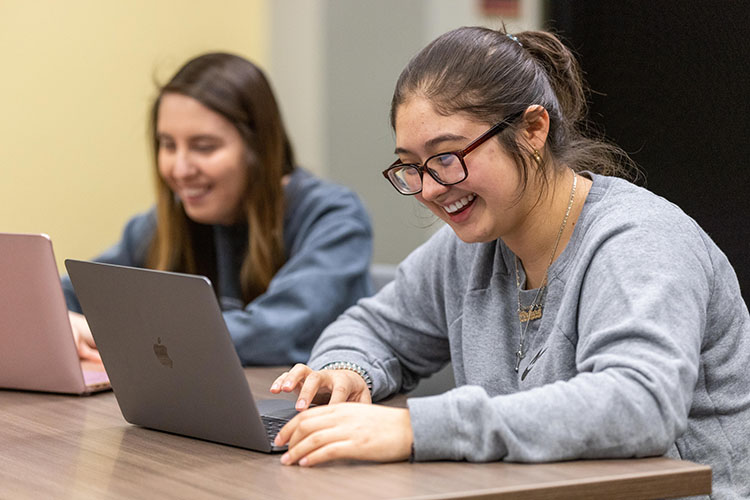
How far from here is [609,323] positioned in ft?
3.73

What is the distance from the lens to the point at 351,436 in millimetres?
1062

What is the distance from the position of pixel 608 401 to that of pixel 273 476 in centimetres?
35

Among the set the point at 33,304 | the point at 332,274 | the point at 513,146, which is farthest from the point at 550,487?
the point at 332,274

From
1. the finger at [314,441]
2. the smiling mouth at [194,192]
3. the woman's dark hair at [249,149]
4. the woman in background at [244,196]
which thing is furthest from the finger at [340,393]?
the smiling mouth at [194,192]

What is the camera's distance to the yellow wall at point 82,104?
307cm

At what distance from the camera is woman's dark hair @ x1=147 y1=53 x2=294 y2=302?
7.28 ft

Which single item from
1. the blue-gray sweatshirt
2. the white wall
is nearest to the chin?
the blue-gray sweatshirt

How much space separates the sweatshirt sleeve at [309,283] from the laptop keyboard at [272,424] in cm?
65

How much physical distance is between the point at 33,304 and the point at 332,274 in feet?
2.38

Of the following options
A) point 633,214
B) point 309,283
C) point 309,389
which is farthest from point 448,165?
point 309,283

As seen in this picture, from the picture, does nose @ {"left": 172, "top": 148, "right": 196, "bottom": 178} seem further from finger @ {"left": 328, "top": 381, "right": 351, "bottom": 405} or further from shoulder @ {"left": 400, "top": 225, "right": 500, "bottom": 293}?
finger @ {"left": 328, "top": 381, "right": 351, "bottom": 405}

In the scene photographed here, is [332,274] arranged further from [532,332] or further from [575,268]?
[575,268]

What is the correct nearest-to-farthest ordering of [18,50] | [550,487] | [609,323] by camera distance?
[550,487] < [609,323] < [18,50]

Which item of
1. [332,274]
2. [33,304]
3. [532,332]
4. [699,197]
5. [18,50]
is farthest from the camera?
[18,50]
